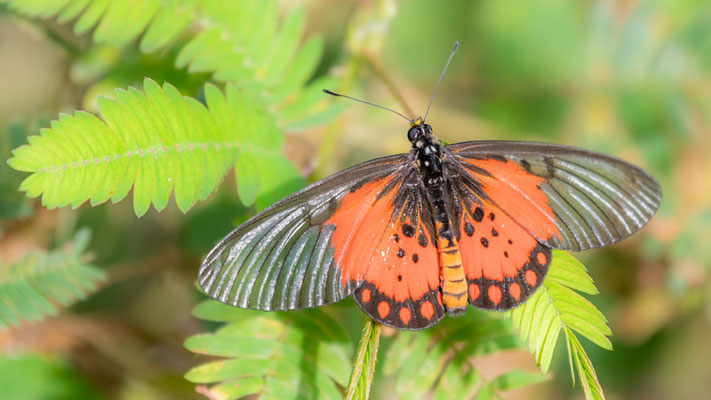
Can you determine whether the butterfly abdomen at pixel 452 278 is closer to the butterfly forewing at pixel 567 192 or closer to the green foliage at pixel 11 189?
the butterfly forewing at pixel 567 192

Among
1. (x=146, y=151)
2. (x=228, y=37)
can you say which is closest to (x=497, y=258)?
(x=146, y=151)

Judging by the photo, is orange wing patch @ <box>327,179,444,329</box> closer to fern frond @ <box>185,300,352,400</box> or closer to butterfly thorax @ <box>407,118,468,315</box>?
butterfly thorax @ <box>407,118,468,315</box>

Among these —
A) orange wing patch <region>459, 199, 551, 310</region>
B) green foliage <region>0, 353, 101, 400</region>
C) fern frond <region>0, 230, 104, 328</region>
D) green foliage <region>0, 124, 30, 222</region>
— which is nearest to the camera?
orange wing patch <region>459, 199, 551, 310</region>

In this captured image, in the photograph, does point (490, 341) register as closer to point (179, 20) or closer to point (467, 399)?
point (467, 399)

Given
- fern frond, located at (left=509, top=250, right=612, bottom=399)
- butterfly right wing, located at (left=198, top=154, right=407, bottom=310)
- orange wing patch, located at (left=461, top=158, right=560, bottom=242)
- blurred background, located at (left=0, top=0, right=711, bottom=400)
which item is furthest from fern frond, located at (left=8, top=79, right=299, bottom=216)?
fern frond, located at (left=509, top=250, right=612, bottom=399)

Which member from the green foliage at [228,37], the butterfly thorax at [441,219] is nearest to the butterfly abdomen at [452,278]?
the butterfly thorax at [441,219]

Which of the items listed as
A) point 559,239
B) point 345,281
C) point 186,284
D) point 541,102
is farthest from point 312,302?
point 541,102
